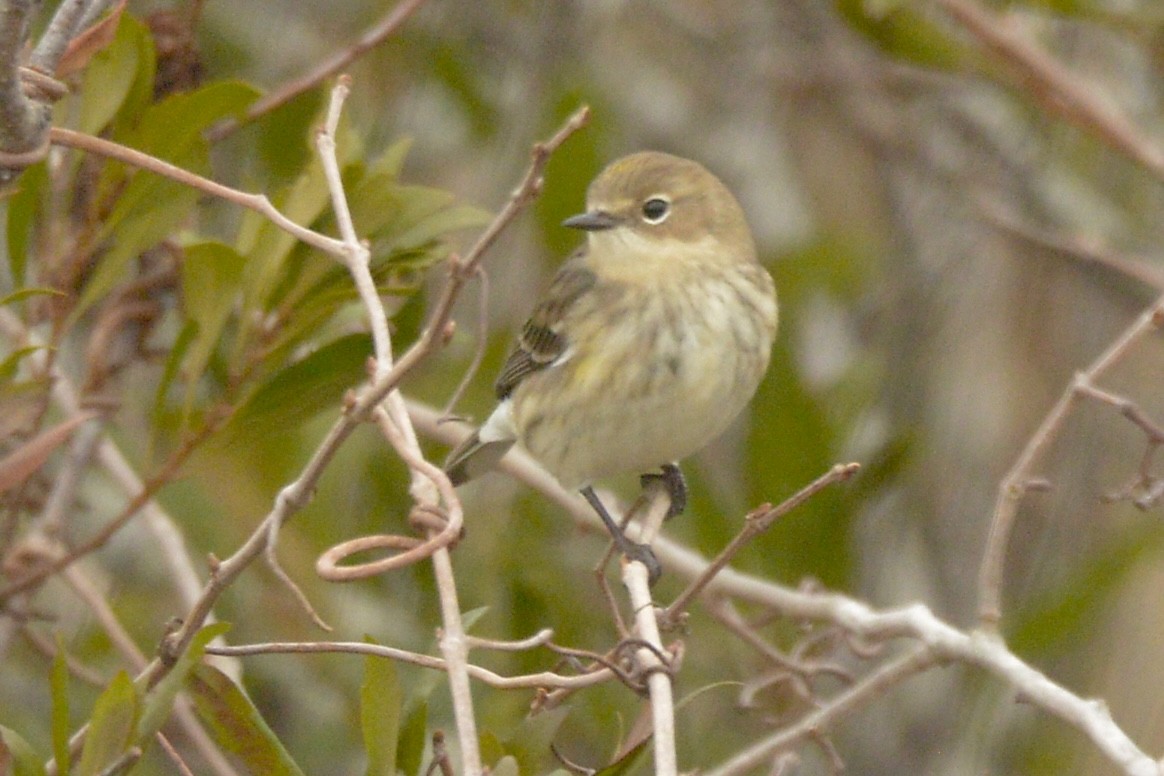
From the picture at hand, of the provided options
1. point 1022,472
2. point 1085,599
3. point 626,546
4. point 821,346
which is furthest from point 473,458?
point 821,346

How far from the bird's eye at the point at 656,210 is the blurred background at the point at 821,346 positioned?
38 centimetres

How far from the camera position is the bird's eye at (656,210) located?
11.2 ft

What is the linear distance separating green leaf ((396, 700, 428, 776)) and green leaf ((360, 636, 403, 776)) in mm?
93

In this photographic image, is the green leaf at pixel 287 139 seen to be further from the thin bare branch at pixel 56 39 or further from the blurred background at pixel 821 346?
the thin bare branch at pixel 56 39

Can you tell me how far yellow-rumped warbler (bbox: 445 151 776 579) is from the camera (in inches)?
125

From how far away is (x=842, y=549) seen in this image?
143 inches

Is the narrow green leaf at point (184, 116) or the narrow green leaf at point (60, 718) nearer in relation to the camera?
the narrow green leaf at point (60, 718)

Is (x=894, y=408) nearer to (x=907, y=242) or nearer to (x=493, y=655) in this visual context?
(x=907, y=242)

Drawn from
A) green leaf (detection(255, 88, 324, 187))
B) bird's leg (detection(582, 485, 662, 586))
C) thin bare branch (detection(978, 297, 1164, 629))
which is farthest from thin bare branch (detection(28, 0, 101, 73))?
green leaf (detection(255, 88, 324, 187))

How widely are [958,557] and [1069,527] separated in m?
0.34

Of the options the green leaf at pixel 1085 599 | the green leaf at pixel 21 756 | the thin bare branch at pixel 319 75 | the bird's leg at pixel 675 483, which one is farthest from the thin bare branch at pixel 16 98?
the green leaf at pixel 1085 599

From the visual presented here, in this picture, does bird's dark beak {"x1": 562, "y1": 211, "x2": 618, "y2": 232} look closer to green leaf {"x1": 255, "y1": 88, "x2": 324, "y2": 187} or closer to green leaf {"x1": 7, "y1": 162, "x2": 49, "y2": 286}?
green leaf {"x1": 255, "y1": 88, "x2": 324, "y2": 187}

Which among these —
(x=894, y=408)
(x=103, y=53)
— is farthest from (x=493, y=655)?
(x=894, y=408)

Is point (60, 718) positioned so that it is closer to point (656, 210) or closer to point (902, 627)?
point (902, 627)
